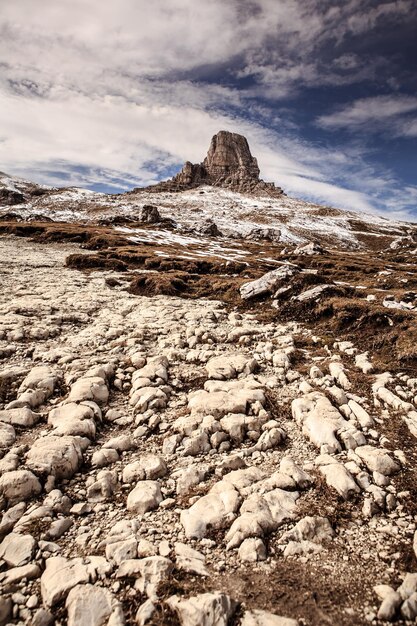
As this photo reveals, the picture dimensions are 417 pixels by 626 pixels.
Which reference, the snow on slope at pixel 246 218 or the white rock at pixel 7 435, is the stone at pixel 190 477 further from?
the snow on slope at pixel 246 218

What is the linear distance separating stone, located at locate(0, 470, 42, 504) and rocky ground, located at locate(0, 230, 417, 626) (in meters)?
0.02

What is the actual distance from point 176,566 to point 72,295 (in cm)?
1817

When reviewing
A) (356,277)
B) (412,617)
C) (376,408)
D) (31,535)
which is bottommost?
(31,535)

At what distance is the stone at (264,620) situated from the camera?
14.4ft

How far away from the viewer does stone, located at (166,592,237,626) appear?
14.5 feet

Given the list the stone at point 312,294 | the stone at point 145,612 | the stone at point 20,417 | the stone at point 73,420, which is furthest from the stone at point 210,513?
the stone at point 312,294

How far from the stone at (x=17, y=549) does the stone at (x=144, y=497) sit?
1711mm

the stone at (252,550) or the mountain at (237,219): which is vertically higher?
the mountain at (237,219)

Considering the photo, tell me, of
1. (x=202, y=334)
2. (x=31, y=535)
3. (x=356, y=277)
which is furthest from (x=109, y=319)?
(x=356, y=277)

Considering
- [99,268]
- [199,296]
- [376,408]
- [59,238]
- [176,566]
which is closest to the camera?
[176,566]

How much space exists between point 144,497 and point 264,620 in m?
2.93

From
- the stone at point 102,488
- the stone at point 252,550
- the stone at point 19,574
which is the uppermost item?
the stone at point 252,550

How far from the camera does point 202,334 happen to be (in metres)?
14.6

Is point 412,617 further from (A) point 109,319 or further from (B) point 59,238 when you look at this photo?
(B) point 59,238
